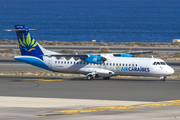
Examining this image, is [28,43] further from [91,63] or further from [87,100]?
[87,100]

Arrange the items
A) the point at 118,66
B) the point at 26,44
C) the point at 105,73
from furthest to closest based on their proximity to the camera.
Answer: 1. the point at 26,44
2. the point at 105,73
3. the point at 118,66

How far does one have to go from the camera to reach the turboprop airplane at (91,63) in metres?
36.8

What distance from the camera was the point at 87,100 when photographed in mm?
24906

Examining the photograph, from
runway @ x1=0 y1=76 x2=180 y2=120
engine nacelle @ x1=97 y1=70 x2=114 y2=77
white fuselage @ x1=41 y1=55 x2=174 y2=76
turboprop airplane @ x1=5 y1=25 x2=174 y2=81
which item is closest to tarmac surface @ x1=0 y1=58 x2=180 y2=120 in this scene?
runway @ x1=0 y1=76 x2=180 y2=120

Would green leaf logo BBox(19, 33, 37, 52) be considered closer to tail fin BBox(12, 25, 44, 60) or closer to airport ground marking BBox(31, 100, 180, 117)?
tail fin BBox(12, 25, 44, 60)

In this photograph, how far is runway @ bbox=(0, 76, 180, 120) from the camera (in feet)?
62.0

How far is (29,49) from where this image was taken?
131 feet

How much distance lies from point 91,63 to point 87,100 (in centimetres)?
1446

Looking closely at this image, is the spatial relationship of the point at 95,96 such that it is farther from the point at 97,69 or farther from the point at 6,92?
the point at 97,69

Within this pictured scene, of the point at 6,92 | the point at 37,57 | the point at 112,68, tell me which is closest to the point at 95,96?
the point at 6,92

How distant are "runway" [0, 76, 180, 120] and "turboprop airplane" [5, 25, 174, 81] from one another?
2900 millimetres

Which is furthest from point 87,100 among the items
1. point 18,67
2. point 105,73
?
point 18,67

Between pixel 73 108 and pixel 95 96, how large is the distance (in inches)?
229

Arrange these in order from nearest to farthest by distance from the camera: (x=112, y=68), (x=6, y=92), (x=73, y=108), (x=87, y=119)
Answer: (x=87, y=119) → (x=73, y=108) → (x=6, y=92) → (x=112, y=68)
